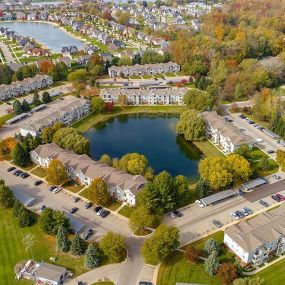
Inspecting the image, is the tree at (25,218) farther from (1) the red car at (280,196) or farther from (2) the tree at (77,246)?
(1) the red car at (280,196)

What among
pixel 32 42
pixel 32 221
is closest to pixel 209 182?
pixel 32 221

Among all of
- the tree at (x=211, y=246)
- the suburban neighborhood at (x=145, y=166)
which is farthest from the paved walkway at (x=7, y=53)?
the tree at (x=211, y=246)

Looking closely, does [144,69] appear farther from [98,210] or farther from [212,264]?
[212,264]

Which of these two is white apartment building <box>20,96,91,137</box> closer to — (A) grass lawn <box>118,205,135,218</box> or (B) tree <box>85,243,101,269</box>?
(A) grass lawn <box>118,205,135,218</box>

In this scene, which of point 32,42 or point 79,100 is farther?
point 32,42

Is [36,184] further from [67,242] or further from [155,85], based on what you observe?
[155,85]

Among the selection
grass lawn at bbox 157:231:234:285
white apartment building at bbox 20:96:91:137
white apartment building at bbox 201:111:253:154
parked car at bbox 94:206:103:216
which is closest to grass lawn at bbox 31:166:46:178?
white apartment building at bbox 20:96:91:137

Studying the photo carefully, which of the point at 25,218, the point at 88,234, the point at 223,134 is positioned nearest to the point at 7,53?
the point at 223,134
